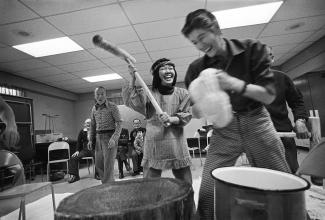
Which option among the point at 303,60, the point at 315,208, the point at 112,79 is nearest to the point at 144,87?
the point at 315,208

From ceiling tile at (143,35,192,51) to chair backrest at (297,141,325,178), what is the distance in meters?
3.46

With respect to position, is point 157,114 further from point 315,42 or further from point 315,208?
point 315,42

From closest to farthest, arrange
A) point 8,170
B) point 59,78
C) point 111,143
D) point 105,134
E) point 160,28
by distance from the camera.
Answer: point 8,170 → point 111,143 → point 105,134 → point 160,28 → point 59,78

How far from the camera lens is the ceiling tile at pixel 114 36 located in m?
3.71

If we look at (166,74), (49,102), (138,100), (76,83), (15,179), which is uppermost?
(76,83)

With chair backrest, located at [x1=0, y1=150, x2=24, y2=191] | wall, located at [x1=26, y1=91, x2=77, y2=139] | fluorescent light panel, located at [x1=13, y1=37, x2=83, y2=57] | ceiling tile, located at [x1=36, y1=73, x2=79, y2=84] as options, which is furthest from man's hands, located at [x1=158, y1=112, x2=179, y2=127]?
wall, located at [x1=26, y1=91, x2=77, y2=139]

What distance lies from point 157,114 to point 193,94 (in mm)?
769

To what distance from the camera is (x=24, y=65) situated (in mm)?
5043

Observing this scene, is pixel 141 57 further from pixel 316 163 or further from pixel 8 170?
pixel 316 163

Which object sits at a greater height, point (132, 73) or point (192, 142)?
point (132, 73)

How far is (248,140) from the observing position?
3.54ft

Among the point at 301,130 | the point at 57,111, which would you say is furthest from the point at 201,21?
the point at 57,111

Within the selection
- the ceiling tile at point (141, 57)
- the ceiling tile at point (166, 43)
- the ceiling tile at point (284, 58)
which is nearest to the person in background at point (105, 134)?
the ceiling tile at point (166, 43)

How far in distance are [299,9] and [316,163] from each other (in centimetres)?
346
